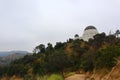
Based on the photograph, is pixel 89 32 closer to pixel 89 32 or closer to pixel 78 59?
pixel 89 32

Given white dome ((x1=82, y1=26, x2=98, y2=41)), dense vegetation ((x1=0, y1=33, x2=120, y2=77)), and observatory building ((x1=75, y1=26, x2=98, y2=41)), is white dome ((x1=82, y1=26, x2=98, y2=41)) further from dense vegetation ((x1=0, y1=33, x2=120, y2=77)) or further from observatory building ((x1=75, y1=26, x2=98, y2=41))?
dense vegetation ((x1=0, y1=33, x2=120, y2=77))

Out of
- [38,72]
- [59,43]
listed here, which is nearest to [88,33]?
[59,43]

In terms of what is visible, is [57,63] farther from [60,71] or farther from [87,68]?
[87,68]

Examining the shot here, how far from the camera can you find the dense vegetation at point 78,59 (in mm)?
38156

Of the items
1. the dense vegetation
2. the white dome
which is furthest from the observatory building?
the dense vegetation

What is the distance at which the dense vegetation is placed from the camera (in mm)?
38156

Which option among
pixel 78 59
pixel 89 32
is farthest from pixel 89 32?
pixel 78 59

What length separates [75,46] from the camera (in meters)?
59.4

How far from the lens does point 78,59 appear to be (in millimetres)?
53438

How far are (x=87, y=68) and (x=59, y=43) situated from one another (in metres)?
26.0

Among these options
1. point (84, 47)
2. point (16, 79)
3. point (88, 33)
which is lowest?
point (16, 79)

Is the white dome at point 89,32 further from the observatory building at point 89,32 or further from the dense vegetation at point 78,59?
the dense vegetation at point 78,59

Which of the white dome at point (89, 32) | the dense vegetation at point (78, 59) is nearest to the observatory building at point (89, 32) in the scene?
the white dome at point (89, 32)

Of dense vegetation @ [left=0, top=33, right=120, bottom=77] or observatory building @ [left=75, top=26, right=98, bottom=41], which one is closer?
dense vegetation @ [left=0, top=33, right=120, bottom=77]
